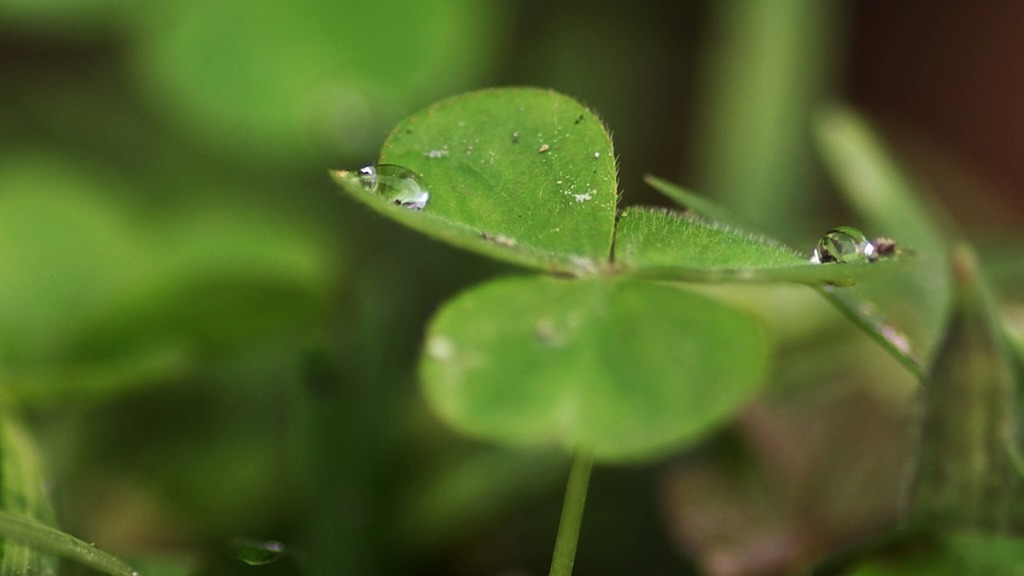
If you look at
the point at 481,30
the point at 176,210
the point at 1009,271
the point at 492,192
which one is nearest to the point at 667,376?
the point at 492,192

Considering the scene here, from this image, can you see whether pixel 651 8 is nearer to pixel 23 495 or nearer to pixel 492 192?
pixel 492 192

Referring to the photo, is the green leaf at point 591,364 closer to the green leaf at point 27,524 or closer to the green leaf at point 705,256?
the green leaf at point 705,256

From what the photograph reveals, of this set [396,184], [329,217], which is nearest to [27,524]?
[396,184]

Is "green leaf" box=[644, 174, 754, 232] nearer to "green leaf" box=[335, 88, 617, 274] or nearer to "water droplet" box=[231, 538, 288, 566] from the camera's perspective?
"green leaf" box=[335, 88, 617, 274]

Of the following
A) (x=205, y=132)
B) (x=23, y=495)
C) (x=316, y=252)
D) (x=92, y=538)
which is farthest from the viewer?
(x=205, y=132)

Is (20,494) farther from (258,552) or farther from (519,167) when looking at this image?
(519,167)

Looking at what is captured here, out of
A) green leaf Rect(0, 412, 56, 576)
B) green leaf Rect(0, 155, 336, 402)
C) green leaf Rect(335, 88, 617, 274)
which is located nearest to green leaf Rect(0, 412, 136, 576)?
green leaf Rect(0, 412, 56, 576)
